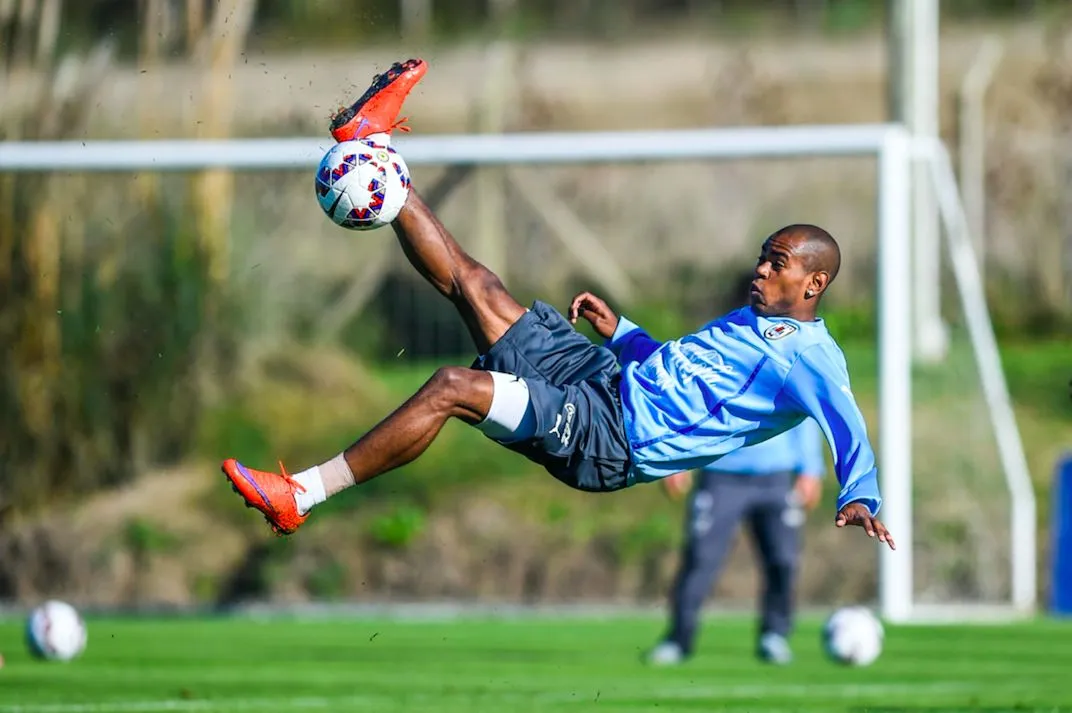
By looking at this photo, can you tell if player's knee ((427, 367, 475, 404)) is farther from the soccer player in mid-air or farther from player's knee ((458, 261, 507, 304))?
player's knee ((458, 261, 507, 304))

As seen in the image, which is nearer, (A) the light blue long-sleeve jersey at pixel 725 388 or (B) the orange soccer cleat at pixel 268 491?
(B) the orange soccer cleat at pixel 268 491

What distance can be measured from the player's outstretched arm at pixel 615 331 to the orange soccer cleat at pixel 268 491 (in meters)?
1.68

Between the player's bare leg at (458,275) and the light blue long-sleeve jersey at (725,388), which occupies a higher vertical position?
the player's bare leg at (458,275)

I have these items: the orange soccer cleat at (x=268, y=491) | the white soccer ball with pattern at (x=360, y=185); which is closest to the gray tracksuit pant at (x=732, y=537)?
the white soccer ball with pattern at (x=360, y=185)

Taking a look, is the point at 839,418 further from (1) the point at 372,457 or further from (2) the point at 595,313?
(1) the point at 372,457

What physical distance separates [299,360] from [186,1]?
2.97 m

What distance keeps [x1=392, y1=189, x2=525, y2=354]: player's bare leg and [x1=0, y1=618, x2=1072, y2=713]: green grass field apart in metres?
1.98

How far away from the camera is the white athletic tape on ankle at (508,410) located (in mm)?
7453

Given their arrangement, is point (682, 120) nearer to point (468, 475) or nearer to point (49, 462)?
point (468, 475)

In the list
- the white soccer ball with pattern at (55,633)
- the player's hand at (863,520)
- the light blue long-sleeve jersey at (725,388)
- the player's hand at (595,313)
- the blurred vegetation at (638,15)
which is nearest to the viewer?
the player's hand at (863,520)

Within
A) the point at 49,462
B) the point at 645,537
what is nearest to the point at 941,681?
the point at 645,537

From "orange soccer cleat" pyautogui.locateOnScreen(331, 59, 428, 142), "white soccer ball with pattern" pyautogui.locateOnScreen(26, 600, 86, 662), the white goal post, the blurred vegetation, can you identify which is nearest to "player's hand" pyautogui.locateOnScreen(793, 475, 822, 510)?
the white goal post

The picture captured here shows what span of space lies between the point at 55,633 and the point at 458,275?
408 cm

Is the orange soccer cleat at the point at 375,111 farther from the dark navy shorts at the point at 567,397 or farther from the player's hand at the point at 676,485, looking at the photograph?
the player's hand at the point at 676,485
